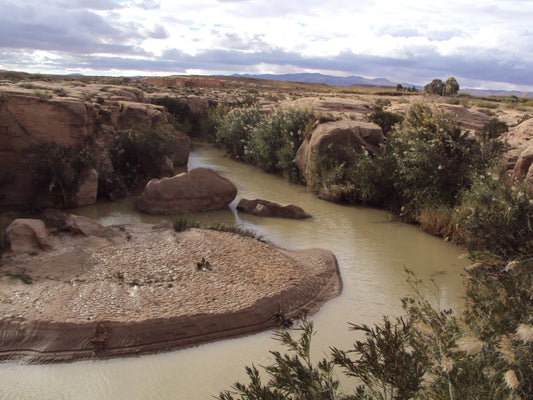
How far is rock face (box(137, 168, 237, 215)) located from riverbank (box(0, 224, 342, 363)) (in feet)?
10.2

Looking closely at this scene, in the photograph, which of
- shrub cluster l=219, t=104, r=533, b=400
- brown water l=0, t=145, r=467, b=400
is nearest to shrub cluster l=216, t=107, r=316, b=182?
brown water l=0, t=145, r=467, b=400

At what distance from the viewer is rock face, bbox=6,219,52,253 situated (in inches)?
318

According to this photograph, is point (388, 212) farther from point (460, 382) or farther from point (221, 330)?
point (460, 382)

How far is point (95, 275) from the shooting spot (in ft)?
24.3

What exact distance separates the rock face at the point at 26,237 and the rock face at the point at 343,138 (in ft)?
32.2

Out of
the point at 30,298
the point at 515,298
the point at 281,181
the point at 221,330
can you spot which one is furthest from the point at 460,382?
the point at 281,181

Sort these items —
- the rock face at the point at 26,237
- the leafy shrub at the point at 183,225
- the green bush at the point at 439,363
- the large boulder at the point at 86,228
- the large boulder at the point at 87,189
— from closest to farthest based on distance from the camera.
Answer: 1. the green bush at the point at 439,363
2. the rock face at the point at 26,237
3. the large boulder at the point at 86,228
4. the leafy shrub at the point at 183,225
5. the large boulder at the point at 87,189

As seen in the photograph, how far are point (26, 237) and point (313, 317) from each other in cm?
516

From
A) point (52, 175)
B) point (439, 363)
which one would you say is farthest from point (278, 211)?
point (439, 363)

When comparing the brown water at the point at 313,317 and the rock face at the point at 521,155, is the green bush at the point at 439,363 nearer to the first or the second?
the brown water at the point at 313,317

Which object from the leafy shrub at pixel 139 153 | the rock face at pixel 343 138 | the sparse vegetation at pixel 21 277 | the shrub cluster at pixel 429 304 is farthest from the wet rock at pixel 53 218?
the rock face at pixel 343 138

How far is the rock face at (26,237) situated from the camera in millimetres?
8078

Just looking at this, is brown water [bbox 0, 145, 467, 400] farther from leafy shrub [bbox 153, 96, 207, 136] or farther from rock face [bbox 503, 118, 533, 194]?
leafy shrub [bbox 153, 96, 207, 136]

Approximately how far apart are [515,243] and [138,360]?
6.91 m
